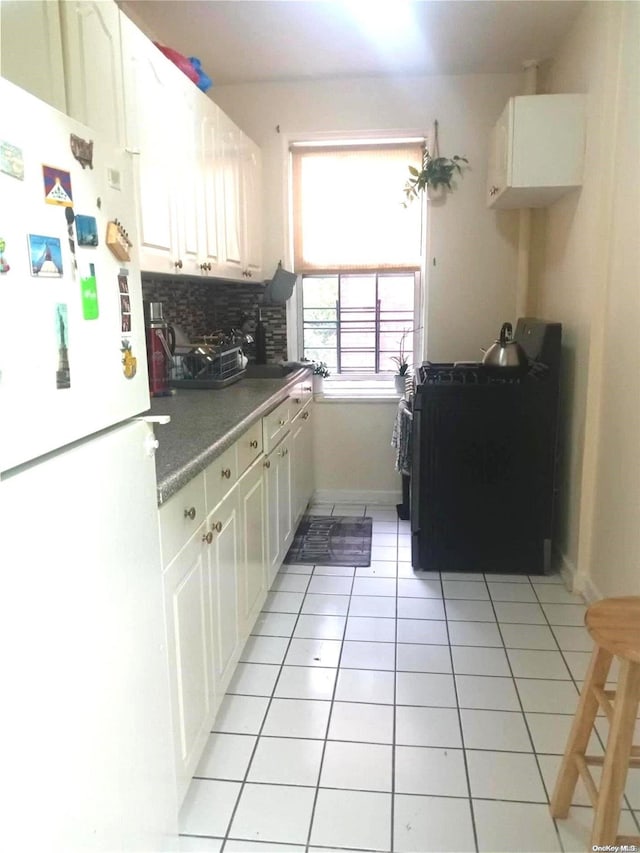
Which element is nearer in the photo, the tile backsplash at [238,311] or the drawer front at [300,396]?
the drawer front at [300,396]

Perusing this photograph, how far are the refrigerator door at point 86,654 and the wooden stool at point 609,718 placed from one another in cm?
97

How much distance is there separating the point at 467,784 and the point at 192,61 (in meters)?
2.87

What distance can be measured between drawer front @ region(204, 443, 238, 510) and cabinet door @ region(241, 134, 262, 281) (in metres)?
1.63

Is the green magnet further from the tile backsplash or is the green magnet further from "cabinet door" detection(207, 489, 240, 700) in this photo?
the tile backsplash

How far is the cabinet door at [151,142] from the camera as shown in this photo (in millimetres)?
1956

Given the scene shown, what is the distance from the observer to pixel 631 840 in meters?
1.41

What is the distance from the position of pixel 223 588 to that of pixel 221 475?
0.36 metres

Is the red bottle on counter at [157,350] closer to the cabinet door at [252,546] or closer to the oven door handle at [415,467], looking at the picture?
the cabinet door at [252,546]

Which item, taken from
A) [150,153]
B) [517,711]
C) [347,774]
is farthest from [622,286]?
[347,774]

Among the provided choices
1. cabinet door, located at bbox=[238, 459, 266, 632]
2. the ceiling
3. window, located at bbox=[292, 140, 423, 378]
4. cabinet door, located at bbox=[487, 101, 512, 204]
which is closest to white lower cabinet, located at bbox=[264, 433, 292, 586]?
cabinet door, located at bbox=[238, 459, 266, 632]

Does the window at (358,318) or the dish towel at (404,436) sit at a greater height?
the window at (358,318)

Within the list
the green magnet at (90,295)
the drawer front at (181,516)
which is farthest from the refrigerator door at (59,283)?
the drawer front at (181,516)

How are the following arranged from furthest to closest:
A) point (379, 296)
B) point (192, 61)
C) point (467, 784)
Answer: point (379, 296)
point (192, 61)
point (467, 784)

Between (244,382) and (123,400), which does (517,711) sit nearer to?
(123,400)
